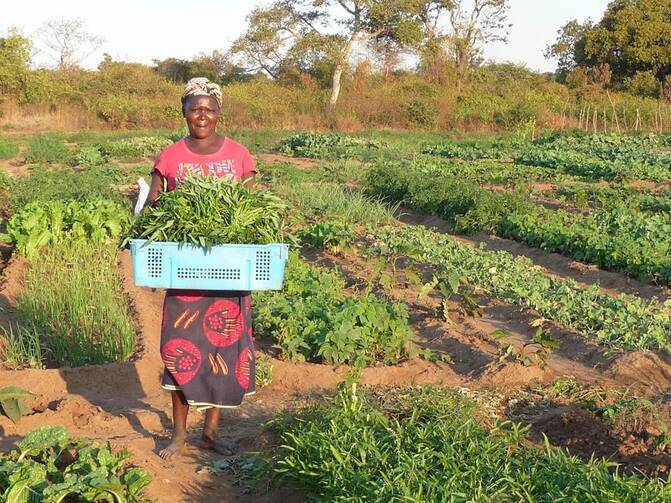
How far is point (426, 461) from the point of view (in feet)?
11.0

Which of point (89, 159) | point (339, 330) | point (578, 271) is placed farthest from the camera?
point (89, 159)

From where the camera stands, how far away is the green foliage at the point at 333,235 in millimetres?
8953

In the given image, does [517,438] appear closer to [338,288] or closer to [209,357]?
[209,357]

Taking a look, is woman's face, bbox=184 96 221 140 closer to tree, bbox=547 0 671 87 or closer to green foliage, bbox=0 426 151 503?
green foliage, bbox=0 426 151 503

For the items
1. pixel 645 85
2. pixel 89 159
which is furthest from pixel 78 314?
pixel 645 85

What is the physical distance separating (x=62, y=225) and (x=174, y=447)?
491 cm

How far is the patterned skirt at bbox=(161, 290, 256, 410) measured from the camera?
413 cm

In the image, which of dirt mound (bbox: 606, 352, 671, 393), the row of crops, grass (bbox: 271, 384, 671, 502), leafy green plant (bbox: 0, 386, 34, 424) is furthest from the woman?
dirt mound (bbox: 606, 352, 671, 393)

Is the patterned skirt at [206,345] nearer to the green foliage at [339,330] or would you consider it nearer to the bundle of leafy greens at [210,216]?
the bundle of leafy greens at [210,216]

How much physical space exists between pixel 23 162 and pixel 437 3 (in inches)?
997

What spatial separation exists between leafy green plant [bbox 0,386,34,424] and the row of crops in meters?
1.02

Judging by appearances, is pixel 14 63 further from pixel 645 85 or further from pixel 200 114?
pixel 200 114

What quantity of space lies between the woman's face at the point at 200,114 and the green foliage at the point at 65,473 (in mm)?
1563

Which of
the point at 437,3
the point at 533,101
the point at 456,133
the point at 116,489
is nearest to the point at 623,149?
the point at 456,133
